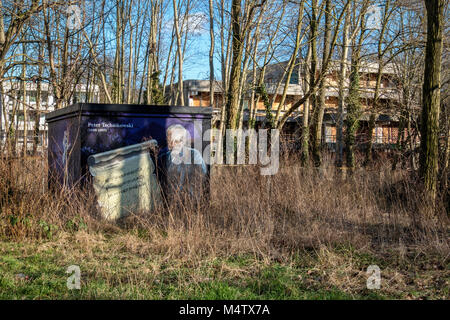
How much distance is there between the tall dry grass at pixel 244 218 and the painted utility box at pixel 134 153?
12.4 inches

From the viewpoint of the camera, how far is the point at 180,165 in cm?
920

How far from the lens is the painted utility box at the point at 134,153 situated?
8.80 metres

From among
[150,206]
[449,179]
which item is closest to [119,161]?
[150,206]

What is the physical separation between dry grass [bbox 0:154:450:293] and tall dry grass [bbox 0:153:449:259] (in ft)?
0.06

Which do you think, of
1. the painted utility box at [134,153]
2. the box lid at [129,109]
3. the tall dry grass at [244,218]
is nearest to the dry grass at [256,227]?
the tall dry grass at [244,218]

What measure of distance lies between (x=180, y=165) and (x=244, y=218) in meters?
1.90

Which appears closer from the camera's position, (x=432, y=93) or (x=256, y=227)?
(x=256, y=227)

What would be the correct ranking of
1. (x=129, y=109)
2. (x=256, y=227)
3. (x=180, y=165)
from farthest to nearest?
(x=180, y=165), (x=129, y=109), (x=256, y=227)

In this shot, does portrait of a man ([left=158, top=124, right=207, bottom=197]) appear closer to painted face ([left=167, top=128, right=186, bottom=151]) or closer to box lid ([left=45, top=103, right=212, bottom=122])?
painted face ([left=167, top=128, right=186, bottom=151])

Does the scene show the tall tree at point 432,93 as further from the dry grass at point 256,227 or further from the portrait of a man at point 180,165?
the portrait of a man at point 180,165

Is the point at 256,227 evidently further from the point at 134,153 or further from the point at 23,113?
the point at 23,113

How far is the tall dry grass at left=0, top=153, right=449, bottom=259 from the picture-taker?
22.3ft

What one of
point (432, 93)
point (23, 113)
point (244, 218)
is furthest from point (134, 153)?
point (23, 113)
